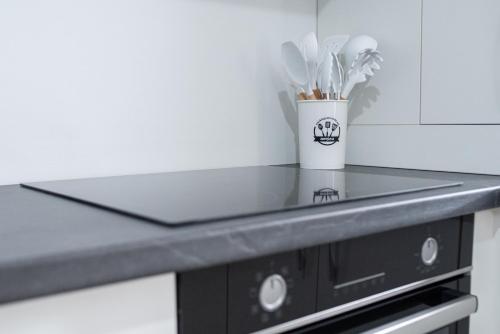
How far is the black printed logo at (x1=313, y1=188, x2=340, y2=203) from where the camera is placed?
2.29ft

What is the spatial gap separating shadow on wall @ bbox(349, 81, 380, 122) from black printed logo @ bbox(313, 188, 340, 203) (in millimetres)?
533

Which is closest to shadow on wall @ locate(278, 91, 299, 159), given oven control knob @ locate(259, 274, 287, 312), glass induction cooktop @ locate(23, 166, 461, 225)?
glass induction cooktop @ locate(23, 166, 461, 225)

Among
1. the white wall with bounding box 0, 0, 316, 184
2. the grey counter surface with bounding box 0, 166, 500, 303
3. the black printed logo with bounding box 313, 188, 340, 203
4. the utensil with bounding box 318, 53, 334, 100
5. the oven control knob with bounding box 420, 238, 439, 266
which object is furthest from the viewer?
the utensil with bounding box 318, 53, 334, 100

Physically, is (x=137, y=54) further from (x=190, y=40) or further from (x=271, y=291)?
(x=271, y=291)

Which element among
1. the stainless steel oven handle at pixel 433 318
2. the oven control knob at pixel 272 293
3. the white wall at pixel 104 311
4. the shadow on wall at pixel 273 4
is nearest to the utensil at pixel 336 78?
the shadow on wall at pixel 273 4

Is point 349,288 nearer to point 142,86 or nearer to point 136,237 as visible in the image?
point 136,237

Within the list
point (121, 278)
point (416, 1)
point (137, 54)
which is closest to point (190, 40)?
point (137, 54)

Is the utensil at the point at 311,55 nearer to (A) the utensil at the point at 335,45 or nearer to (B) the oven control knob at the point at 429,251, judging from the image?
(A) the utensil at the point at 335,45

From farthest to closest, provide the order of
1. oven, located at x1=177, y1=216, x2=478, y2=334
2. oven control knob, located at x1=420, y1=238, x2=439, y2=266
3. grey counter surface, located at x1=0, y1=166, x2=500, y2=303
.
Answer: oven control knob, located at x1=420, y1=238, x2=439, y2=266 < oven, located at x1=177, y1=216, x2=478, y2=334 < grey counter surface, located at x1=0, y1=166, x2=500, y2=303

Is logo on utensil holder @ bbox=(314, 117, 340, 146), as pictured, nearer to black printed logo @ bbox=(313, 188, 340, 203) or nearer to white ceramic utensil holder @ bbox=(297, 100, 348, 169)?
white ceramic utensil holder @ bbox=(297, 100, 348, 169)

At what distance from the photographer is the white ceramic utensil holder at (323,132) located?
116cm

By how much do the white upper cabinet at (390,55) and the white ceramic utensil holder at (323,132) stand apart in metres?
0.13

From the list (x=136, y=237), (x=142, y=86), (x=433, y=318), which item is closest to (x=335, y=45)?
(x=142, y=86)

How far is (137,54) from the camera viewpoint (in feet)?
3.56
